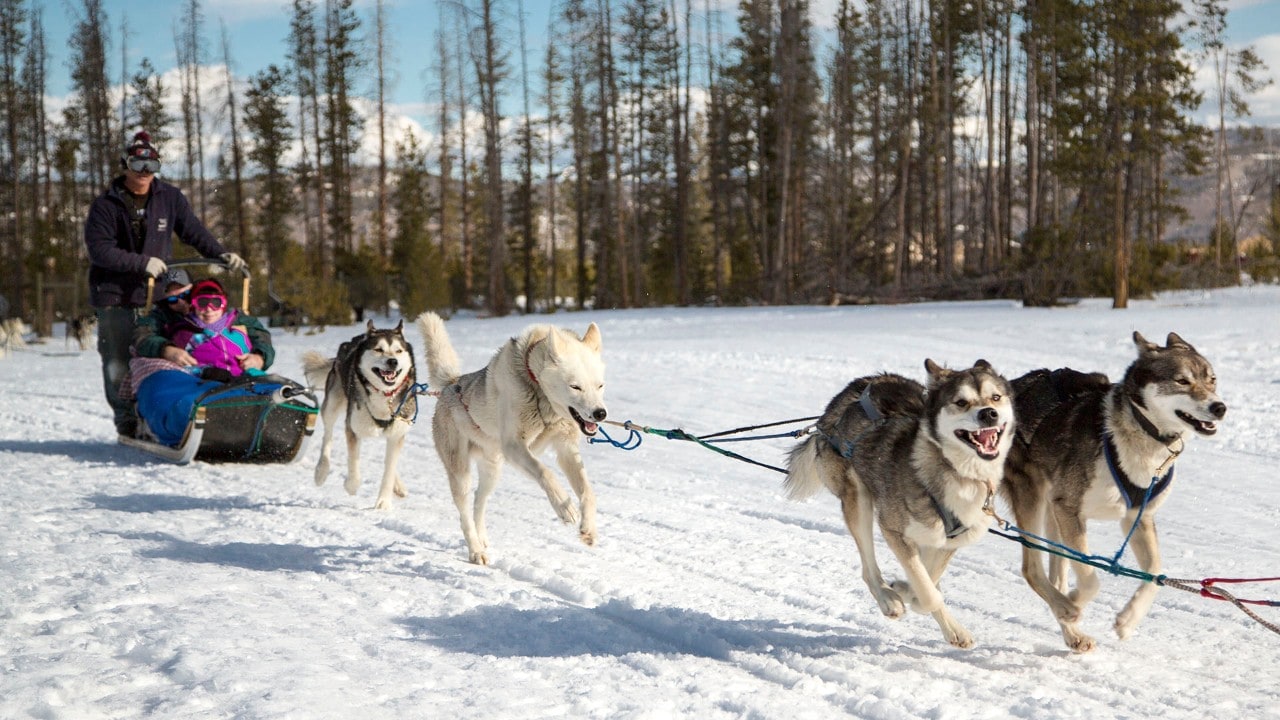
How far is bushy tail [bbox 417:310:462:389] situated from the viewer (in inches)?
227

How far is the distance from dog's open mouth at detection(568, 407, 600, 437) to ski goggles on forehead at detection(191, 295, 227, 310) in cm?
419

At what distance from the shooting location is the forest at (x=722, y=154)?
22.5 m

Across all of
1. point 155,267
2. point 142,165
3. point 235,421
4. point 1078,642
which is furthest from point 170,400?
point 1078,642

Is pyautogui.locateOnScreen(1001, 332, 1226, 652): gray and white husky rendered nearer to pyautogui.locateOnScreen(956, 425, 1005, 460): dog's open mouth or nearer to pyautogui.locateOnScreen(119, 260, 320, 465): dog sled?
Answer: pyautogui.locateOnScreen(956, 425, 1005, 460): dog's open mouth

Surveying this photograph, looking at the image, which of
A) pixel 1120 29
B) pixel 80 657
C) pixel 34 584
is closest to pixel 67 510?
pixel 34 584

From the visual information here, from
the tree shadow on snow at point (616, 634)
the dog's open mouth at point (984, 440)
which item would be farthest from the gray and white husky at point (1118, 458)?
the tree shadow on snow at point (616, 634)

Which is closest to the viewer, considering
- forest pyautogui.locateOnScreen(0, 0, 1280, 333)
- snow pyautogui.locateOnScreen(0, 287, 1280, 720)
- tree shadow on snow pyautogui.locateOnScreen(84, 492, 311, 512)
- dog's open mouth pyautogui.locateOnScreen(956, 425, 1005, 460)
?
snow pyautogui.locateOnScreen(0, 287, 1280, 720)

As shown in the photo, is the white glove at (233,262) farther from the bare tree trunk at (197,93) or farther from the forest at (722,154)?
the bare tree trunk at (197,93)

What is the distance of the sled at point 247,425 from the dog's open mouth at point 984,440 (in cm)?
519

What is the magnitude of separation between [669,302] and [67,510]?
30299mm

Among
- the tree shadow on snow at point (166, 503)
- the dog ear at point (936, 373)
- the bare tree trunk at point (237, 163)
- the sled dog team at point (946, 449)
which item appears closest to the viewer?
the sled dog team at point (946, 449)

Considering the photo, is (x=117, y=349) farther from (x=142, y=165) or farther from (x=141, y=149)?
(x=141, y=149)

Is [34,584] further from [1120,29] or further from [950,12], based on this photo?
[950,12]

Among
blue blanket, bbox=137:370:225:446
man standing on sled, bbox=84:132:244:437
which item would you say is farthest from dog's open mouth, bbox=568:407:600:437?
man standing on sled, bbox=84:132:244:437
